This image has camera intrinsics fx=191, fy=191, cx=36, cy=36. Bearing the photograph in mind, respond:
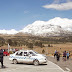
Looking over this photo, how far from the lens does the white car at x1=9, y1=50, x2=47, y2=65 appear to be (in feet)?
65.1

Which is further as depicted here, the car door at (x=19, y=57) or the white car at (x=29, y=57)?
the car door at (x=19, y=57)

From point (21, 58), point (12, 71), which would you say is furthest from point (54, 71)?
point (21, 58)

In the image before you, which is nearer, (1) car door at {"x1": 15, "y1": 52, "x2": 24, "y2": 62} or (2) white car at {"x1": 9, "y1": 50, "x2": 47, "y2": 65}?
(2) white car at {"x1": 9, "y1": 50, "x2": 47, "y2": 65}

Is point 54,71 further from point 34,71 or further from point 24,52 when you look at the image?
point 24,52

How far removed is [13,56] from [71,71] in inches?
316

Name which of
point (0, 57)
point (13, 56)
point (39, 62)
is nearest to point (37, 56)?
point (39, 62)

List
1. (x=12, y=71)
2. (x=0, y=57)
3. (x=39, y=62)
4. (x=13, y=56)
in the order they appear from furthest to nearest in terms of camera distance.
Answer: (x=13, y=56), (x=39, y=62), (x=0, y=57), (x=12, y=71)

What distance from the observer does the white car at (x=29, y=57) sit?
19.8m

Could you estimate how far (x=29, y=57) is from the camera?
2019 centimetres

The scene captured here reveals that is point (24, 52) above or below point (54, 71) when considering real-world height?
above

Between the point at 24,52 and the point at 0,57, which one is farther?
the point at 24,52

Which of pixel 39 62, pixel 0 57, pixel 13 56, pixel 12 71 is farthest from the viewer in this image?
pixel 13 56

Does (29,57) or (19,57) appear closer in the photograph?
(29,57)

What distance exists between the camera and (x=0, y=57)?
16.6 meters
